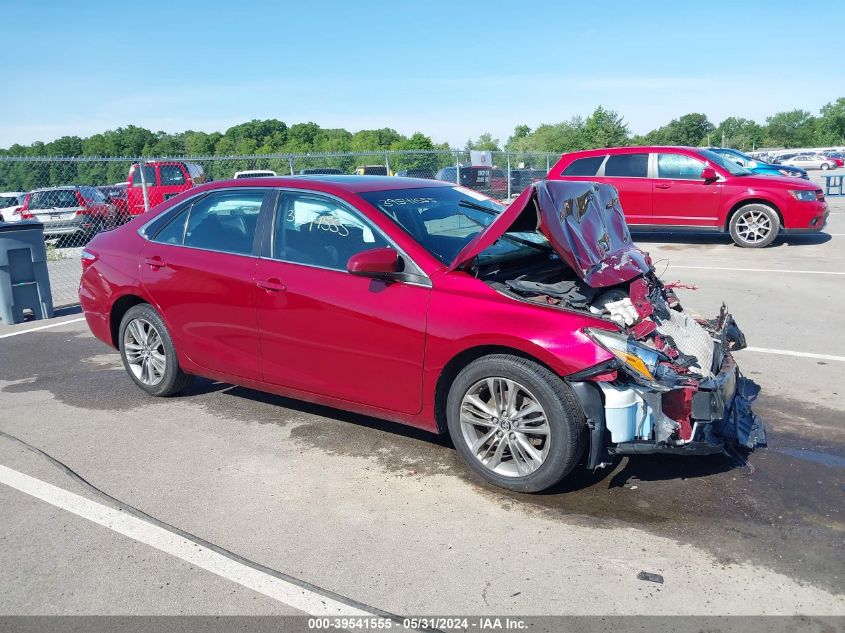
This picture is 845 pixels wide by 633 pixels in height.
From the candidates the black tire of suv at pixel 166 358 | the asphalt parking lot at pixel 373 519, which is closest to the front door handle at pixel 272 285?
the asphalt parking lot at pixel 373 519

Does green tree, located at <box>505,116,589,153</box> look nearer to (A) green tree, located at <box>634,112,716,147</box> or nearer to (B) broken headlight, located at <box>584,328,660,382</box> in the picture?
(A) green tree, located at <box>634,112,716,147</box>

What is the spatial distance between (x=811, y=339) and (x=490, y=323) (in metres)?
4.39

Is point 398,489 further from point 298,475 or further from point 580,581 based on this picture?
point 580,581

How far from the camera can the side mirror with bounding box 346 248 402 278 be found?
430 centimetres

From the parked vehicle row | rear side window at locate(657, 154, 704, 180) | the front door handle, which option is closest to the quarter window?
the front door handle

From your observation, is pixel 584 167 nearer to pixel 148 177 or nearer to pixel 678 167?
pixel 678 167

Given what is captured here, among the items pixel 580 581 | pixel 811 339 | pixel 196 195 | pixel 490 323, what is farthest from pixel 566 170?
pixel 580 581

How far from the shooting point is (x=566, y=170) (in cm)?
1448

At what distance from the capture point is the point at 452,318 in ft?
13.7

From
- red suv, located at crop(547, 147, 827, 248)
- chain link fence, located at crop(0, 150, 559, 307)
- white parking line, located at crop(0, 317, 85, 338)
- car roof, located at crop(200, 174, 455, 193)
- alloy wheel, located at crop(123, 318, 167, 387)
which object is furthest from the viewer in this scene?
chain link fence, located at crop(0, 150, 559, 307)

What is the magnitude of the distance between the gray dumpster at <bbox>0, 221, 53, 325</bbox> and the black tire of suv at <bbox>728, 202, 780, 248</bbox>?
35.3ft

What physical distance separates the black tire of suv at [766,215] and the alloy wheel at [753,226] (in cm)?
2

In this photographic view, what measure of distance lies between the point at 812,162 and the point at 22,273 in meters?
59.0

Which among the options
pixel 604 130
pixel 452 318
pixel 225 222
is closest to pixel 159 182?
pixel 225 222
